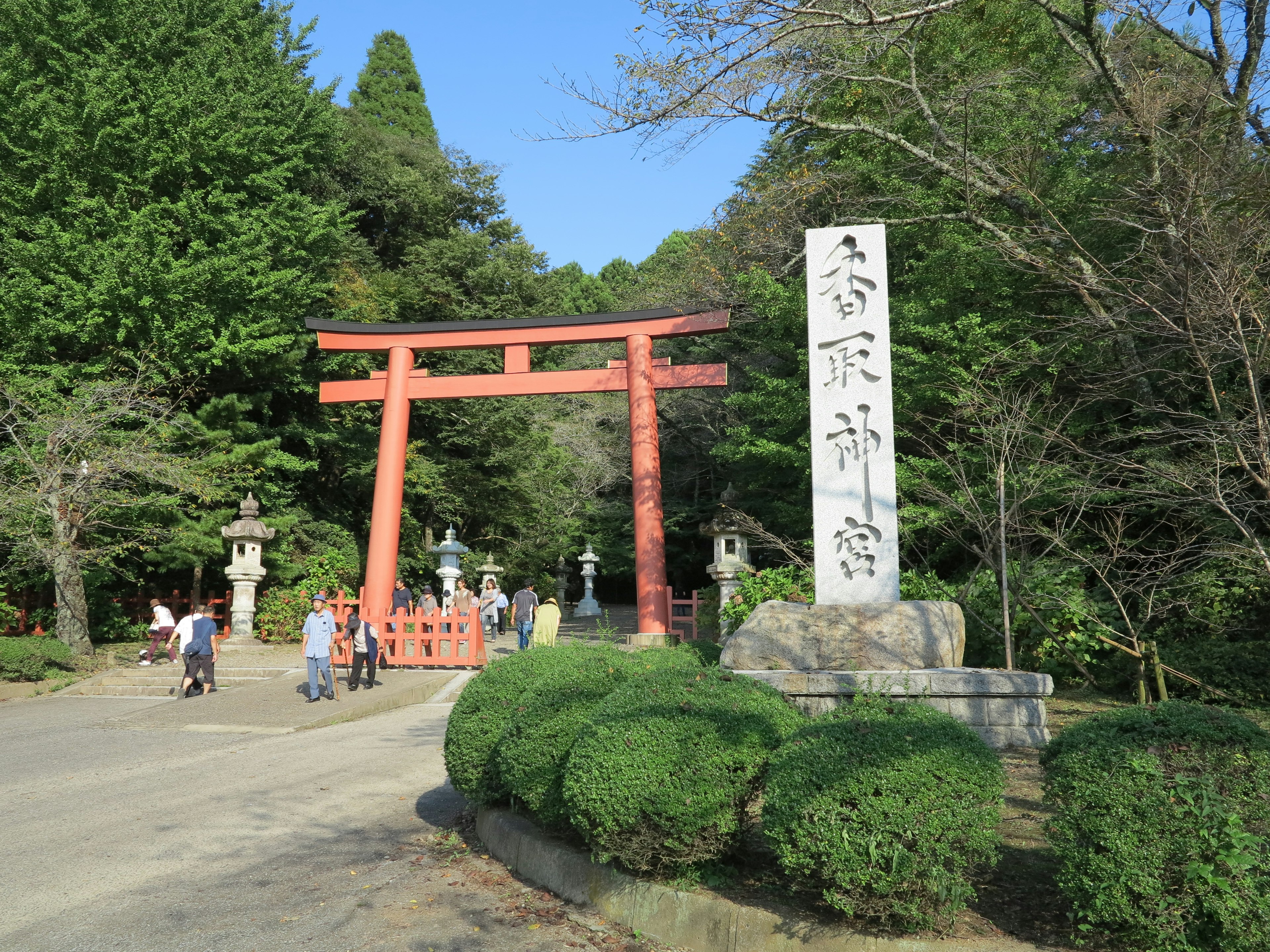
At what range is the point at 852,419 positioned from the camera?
7133mm

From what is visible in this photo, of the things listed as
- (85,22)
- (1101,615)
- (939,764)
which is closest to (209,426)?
(85,22)

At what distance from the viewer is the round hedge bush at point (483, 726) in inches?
190

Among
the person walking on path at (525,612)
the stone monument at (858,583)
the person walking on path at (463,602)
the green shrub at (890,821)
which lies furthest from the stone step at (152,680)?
the green shrub at (890,821)

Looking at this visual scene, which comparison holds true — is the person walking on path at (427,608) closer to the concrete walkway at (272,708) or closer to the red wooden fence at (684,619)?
the concrete walkway at (272,708)

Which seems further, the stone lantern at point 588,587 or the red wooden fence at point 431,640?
the stone lantern at point 588,587

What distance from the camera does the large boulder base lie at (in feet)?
21.1

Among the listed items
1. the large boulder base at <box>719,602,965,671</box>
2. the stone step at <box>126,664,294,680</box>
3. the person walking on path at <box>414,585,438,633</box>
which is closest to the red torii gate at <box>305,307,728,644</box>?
the person walking on path at <box>414,585,438,633</box>

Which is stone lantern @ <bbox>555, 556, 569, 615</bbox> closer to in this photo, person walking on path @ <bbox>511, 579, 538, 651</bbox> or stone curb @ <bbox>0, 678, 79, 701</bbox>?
person walking on path @ <bbox>511, 579, 538, 651</bbox>

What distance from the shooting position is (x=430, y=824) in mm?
5566

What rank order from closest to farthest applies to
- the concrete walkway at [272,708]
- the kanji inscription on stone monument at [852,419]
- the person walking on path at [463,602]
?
the kanji inscription on stone monument at [852,419]
the concrete walkway at [272,708]
the person walking on path at [463,602]

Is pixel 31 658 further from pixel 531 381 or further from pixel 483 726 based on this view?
pixel 483 726

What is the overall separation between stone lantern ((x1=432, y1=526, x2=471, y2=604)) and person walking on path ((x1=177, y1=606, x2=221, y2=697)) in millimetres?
8389

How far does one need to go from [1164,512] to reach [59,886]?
11248 millimetres

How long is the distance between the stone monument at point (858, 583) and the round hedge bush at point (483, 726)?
1.91m
